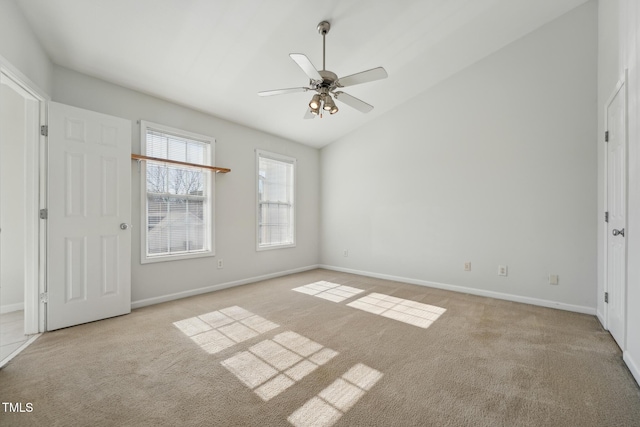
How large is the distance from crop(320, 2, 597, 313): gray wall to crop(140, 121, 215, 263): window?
111 inches

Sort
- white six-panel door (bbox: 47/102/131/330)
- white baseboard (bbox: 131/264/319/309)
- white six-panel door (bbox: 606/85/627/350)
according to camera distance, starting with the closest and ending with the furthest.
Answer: white six-panel door (bbox: 606/85/627/350), white six-panel door (bbox: 47/102/131/330), white baseboard (bbox: 131/264/319/309)

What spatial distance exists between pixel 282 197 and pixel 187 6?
338cm

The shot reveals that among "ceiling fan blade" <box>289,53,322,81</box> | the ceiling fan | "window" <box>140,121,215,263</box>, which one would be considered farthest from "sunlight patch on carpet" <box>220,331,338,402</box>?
"ceiling fan blade" <box>289,53,322,81</box>

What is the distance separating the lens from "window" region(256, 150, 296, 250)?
16.5ft

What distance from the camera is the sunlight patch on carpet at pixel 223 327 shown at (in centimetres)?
251

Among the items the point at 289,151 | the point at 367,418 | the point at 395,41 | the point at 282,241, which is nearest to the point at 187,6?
the point at 395,41

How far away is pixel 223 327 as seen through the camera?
2840mm

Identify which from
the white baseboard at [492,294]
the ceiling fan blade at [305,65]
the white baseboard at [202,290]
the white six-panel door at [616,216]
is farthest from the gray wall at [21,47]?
the white baseboard at [492,294]

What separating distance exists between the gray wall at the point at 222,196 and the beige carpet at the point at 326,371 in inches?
22.5

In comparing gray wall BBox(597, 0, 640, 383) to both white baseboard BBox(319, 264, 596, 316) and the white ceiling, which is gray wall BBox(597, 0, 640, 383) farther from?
white baseboard BBox(319, 264, 596, 316)

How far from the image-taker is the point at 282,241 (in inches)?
215

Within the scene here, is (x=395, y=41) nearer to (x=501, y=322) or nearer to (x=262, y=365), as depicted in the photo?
(x=501, y=322)

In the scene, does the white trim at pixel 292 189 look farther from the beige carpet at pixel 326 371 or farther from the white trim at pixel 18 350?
the white trim at pixel 18 350

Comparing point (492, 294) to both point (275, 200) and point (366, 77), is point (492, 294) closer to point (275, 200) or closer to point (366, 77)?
point (366, 77)
